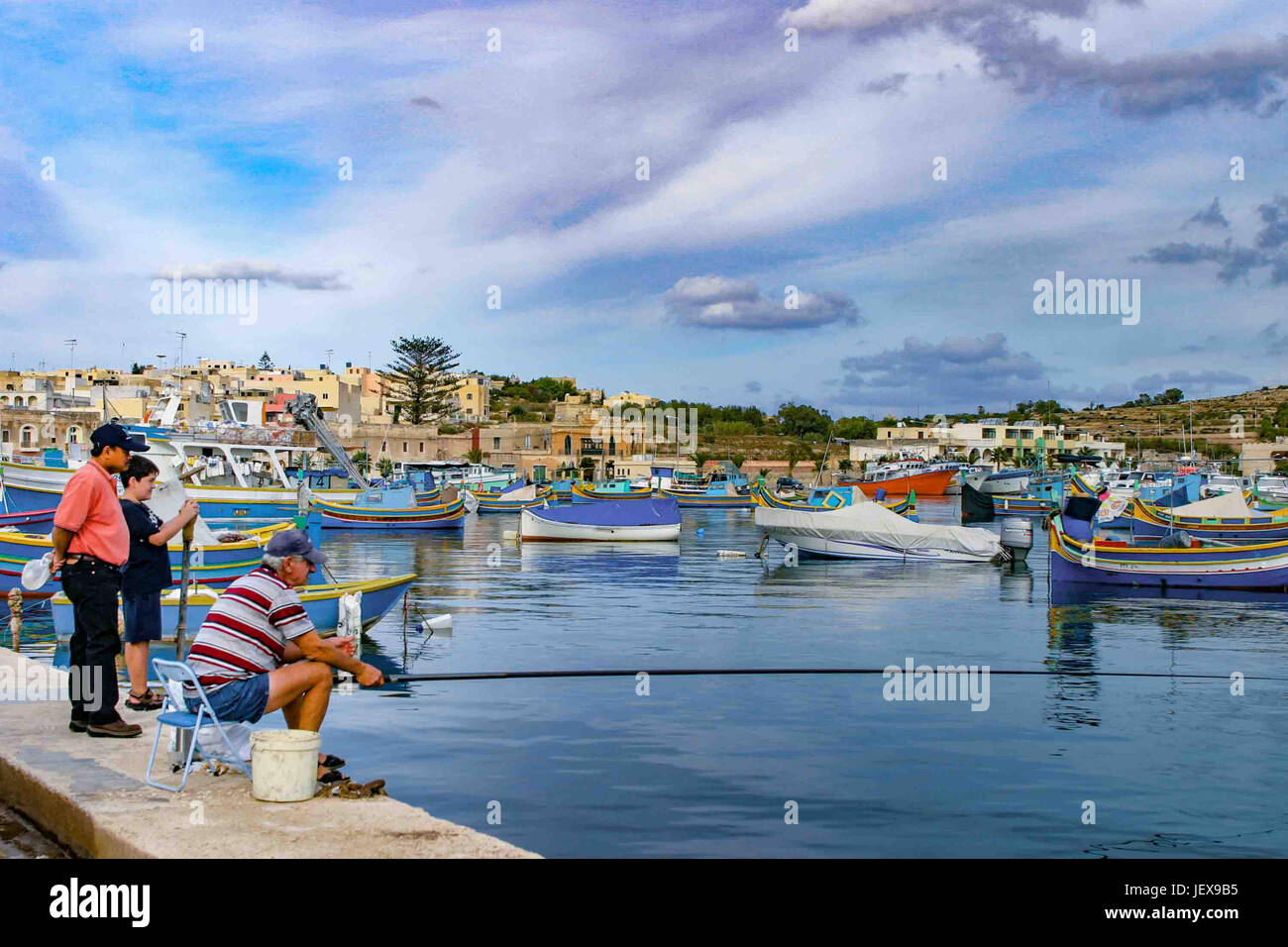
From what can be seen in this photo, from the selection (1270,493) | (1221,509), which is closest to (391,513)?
(1221,509)

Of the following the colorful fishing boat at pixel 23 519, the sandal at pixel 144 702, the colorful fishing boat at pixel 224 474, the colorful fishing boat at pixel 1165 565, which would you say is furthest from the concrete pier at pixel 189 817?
the colorful fishing boat at pixel 224 474

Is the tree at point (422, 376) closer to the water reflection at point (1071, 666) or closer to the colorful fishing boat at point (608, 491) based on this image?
the colorful fishing boat at point (608, 491)

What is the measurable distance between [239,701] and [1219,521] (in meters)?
35.8

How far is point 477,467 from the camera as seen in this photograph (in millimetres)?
79375

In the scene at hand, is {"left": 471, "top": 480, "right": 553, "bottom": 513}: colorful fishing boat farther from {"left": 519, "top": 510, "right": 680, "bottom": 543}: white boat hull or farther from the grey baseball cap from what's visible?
the grey baseball cap

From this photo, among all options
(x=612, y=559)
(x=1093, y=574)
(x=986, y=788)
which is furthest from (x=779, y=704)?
(x=612, y=559)

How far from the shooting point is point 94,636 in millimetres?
6684

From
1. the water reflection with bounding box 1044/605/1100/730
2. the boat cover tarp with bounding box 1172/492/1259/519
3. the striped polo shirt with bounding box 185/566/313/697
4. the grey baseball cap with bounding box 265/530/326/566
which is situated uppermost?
the grey baseball cap with bounding box 265/530/326/566

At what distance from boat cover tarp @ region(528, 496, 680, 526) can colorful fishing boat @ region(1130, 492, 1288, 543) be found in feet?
50.2

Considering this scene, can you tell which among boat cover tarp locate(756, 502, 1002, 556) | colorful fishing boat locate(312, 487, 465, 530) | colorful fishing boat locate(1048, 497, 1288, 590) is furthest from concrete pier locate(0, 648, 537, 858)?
colorful fishing boat locate(312, 487, 465, 530)

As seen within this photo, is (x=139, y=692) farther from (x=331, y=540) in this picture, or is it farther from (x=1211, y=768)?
(x=331, y=540)

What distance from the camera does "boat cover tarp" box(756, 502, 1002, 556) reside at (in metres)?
31.8

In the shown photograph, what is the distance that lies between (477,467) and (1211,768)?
71.5 metres

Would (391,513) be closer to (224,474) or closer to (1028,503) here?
(224,474)
